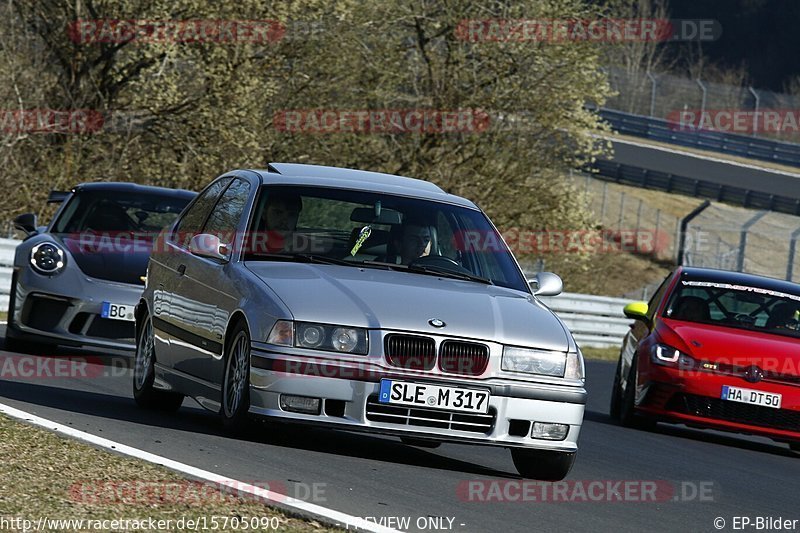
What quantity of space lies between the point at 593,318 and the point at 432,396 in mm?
18317

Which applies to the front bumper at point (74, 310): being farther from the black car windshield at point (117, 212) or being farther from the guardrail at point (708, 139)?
the guardrail at point (708, 139)

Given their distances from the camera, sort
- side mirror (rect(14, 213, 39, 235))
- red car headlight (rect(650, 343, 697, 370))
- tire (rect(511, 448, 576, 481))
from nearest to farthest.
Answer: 1. tire (rect(511, 448, 576, 481))
2. red car headlight (rect(650, 343, 697, 370))
3. side mirror (rect(14, 213, 39, 235))

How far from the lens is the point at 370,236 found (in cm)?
856

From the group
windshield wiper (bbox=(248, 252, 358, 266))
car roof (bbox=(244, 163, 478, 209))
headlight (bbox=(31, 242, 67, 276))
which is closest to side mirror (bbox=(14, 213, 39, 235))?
headlight (bbox=(31, 242, 67, 276))

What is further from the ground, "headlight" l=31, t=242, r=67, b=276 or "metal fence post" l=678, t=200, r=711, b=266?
"headlight" l=31, t=242, r=67, b=276

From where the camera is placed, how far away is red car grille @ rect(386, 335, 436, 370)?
7.51 m

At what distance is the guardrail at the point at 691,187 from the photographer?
56.9 metres

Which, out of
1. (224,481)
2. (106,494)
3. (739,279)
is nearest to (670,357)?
(739,279)

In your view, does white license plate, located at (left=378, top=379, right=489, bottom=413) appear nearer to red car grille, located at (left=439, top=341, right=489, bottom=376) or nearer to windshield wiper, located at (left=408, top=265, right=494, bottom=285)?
red car grille, located at (left=439, top=341, right=489, bottom=376)

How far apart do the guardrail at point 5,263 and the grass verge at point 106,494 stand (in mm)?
10919

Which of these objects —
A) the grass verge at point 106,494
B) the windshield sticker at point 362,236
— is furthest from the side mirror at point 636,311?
the grass verge at point 106,494

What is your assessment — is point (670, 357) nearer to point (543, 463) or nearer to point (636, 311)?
point (636, 311)

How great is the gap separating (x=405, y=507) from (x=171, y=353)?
286cm

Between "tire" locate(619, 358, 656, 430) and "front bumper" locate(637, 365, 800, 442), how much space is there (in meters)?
0.60
